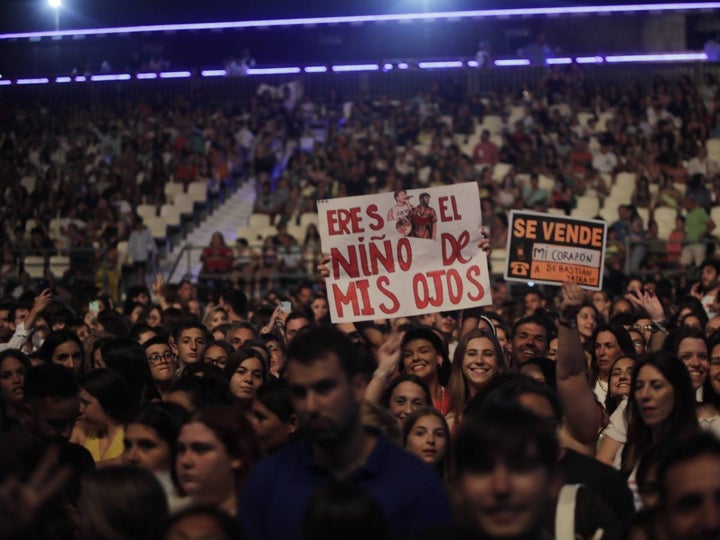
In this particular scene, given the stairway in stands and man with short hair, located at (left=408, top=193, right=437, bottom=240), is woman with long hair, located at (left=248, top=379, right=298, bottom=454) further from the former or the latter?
the stairway in stands

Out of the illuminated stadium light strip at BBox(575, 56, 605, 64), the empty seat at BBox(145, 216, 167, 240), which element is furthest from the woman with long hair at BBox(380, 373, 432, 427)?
the illuminated stadium light strip at BBox(575, 56, 605, 64)

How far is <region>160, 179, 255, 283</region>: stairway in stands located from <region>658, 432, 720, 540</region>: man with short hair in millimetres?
18742

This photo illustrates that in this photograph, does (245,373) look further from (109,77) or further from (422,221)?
(109,77)

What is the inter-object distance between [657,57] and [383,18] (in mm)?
6109

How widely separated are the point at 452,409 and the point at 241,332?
2.47 meters

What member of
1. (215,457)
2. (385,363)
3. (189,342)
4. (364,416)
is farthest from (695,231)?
(215,457)

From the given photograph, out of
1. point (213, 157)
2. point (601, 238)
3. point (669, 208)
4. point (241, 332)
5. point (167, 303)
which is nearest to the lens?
point (241, 332)

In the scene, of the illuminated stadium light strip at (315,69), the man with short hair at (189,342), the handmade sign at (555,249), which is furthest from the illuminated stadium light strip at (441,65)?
the man with short hair at (189,342)

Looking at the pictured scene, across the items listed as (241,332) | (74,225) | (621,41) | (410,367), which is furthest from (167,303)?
(621,41)

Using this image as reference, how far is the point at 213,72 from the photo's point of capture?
32.1 m

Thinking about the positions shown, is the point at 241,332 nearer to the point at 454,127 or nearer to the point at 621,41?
the point at 454,127

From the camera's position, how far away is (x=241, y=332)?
9742 millimetres

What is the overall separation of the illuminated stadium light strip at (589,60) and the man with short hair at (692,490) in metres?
26.1

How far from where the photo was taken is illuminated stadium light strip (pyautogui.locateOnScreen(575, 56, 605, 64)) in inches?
1158
